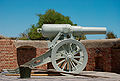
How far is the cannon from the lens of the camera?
9.72 metres

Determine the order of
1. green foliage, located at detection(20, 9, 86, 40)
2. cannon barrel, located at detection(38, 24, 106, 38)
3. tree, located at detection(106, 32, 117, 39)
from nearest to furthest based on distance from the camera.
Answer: cannon barrel, located at detection(38, 24, 106, 38)
green foliage, located at detection(20, 9, 86, 40)
tree, located at detection(106, 32, 117, 39)

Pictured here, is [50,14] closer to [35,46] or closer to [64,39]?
[35,46]

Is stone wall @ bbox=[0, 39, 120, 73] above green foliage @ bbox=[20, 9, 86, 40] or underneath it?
underneath

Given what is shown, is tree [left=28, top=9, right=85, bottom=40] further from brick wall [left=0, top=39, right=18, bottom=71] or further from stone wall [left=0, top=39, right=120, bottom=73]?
brick wall [left=0, top=39, right=18, bottom=71]

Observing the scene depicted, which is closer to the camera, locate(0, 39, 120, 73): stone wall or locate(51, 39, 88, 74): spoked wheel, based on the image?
locate(51, 39, 88, 74): spoked wheel

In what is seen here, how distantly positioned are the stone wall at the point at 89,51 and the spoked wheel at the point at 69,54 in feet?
10.6

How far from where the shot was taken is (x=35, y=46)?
13.5 m

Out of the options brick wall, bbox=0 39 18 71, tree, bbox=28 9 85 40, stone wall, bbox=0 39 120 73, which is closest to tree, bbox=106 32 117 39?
tree, bbox=28 9 85 40

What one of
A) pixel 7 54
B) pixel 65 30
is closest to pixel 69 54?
pixel 65 30

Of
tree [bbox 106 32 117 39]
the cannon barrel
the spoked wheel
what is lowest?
the spoked wheel

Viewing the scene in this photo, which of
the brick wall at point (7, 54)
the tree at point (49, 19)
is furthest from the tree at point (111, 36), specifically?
the brick wall at point (7, 54)

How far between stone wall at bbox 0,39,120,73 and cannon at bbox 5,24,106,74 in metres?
2.95

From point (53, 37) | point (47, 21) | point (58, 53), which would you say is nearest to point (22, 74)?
point (58, 53)

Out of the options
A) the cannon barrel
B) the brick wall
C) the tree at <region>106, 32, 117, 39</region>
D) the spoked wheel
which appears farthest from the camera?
the tree at <region>106, 32, 117, 39</region>
